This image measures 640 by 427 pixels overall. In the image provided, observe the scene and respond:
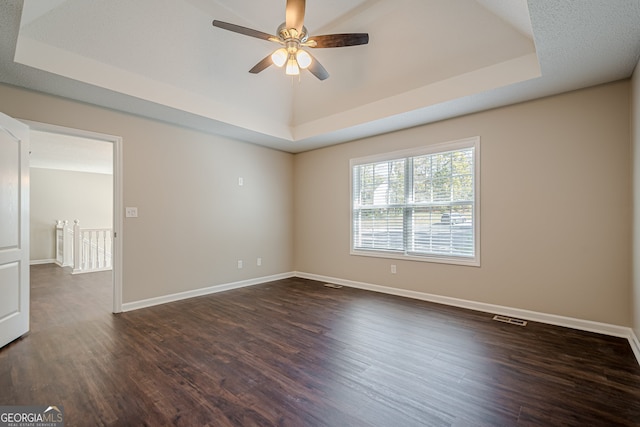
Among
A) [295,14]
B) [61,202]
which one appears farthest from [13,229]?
[61,202]

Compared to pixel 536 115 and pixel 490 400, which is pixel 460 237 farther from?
pixel 490 400

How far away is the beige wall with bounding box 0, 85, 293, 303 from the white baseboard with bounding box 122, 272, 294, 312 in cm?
7

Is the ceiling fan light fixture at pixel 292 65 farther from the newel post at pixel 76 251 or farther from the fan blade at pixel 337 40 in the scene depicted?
the newel post at pixel 76 251

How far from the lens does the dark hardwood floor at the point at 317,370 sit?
1.73 meters

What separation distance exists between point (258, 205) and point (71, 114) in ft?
9.09

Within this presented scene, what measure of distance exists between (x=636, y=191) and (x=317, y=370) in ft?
10.3

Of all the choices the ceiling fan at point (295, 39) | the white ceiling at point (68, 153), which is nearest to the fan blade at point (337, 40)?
the ceiling fan at point (295, 39)

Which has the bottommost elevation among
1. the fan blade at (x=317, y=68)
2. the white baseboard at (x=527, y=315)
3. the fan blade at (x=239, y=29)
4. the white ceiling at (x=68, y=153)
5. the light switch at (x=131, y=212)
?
the white baseboard at (x=527, y=315)

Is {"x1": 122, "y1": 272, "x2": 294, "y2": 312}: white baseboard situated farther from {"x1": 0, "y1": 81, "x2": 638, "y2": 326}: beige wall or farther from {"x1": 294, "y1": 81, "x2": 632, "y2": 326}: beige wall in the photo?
{"x1": 294, "y1": 81, "x2": 632, "y2": 326}: beige wall

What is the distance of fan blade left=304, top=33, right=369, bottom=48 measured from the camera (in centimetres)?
253

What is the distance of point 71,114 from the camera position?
3.29 metres

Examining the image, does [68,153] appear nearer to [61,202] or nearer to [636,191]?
[61,202]

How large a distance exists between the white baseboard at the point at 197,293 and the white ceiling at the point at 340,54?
242 cm

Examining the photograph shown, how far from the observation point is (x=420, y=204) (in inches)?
165
